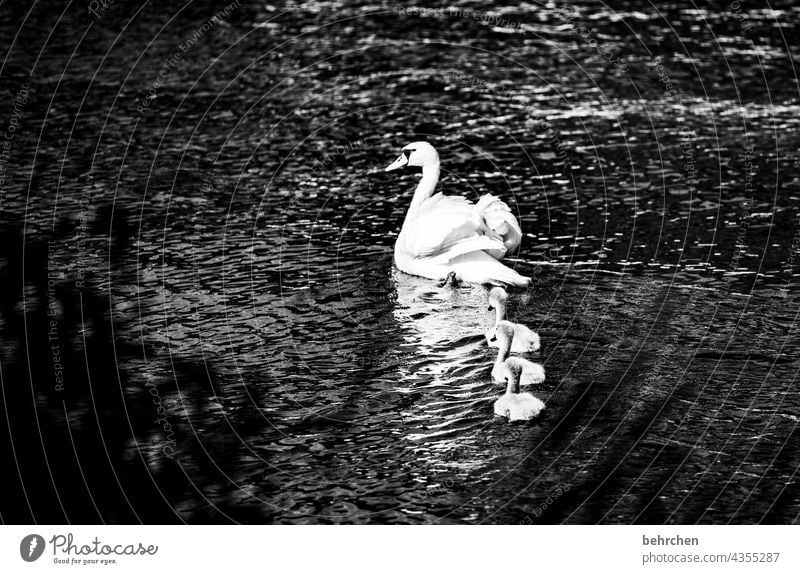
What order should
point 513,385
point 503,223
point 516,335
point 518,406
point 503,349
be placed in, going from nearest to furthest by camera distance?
point 518,406 → point 513,385 → point 503,349 → point 516,335 → point 503,223

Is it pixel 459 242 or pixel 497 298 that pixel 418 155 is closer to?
pixel 459 242

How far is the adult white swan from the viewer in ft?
44.0

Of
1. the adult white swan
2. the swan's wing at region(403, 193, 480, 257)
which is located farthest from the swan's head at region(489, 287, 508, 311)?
the swan's wing at region(403, 193, 480, 257)

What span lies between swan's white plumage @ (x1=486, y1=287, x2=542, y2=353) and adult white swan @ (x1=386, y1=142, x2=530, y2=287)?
1453 mm

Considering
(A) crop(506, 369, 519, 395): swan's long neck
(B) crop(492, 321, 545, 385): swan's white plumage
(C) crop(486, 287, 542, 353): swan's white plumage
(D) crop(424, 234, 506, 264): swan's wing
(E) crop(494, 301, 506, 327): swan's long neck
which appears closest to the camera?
(A) crop(506, 369, 519, 395): swan's long neck

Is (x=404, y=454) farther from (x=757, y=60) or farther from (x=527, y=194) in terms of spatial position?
(x=757, y=60)

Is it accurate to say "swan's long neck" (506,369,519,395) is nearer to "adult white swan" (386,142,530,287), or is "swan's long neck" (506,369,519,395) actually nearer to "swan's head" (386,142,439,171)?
"adult white swan" (386,142,530,287)

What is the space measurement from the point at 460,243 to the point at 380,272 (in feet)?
3.58

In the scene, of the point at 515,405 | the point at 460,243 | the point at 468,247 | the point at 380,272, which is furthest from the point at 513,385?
the point at 380,272

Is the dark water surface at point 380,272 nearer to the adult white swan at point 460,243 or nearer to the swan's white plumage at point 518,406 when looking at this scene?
the swan's white plumage at point 518,406

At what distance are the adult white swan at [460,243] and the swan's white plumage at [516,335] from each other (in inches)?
57.2

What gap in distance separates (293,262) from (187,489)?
17.1 ft

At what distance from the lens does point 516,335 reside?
11.6 metres

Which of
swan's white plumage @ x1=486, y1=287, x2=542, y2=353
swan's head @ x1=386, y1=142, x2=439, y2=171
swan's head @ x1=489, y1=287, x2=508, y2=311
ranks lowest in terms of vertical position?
swan's white plumage @ x1=486, y1=287, x2=542, y2=353
